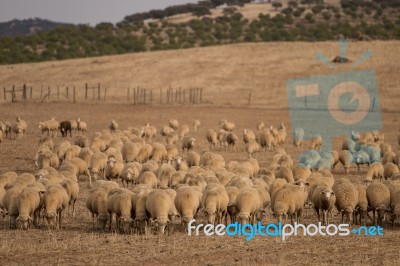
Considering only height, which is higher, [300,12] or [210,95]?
[300,12]

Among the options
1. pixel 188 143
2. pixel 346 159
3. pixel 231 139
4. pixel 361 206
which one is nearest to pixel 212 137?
pixel 231 139

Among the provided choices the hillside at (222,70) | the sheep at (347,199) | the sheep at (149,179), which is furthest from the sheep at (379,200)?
the hillside at (222,70)

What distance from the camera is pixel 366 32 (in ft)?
312

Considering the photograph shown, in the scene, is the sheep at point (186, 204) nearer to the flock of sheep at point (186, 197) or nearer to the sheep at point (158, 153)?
the flock of sheep at point (186, 197)

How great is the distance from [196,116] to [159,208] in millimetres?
34004

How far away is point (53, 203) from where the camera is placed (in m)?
15.3

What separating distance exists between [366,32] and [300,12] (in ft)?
55.9

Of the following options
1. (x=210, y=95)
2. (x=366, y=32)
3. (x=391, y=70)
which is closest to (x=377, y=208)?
(x=210, y=95)

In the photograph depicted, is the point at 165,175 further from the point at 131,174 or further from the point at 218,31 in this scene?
the point at 218,31

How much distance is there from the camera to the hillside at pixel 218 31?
91562 mm

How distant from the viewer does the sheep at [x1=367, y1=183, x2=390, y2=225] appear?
52.7 feet

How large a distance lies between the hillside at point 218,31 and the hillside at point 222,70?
12.0 metres

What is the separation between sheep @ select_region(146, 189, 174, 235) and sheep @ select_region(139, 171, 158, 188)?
384 centimetres

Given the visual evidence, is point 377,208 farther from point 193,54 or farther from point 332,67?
point 193,54
